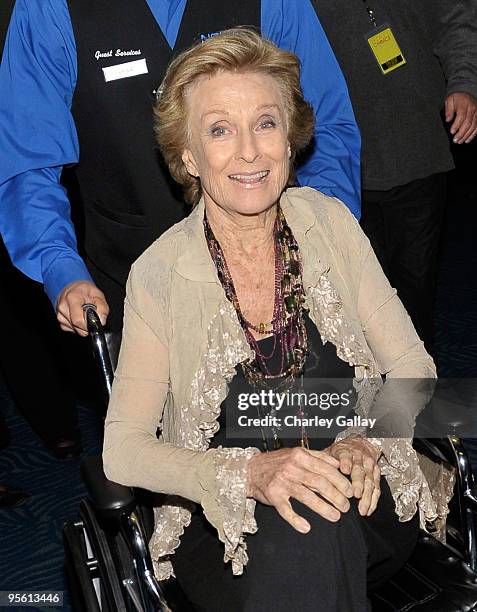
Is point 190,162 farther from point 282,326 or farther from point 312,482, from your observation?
point 312,482

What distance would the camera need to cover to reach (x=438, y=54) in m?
3.68

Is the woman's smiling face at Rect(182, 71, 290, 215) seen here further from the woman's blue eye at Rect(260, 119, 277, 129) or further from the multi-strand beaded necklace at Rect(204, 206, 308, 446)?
the multi-strand beaded necklace at Rect(204, 206, 308, 446)

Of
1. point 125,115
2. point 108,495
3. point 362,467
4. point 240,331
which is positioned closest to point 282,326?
point 240,331

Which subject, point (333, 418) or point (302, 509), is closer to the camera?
point (302, 509)

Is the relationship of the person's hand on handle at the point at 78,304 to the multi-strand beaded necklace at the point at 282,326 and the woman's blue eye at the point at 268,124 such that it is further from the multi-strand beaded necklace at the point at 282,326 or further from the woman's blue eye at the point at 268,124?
the woman's blue eye at the point at 268,124

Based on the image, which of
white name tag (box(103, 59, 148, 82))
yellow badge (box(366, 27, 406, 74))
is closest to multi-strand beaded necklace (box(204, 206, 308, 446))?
white name tag (box(103, 59, 148, 82))

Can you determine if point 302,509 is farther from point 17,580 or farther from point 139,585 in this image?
point 17,580

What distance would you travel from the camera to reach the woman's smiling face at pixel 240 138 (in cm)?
229

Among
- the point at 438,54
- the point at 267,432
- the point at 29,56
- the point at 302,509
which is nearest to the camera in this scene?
the point at 302,509

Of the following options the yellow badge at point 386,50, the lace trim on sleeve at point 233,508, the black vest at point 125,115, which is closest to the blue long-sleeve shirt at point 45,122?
the black vest at point 125,115

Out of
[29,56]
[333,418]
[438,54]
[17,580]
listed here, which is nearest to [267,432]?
[333,418]

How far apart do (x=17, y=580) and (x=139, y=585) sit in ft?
4.83

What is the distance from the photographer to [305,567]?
1.94 m

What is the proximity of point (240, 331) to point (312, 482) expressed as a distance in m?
0.43
